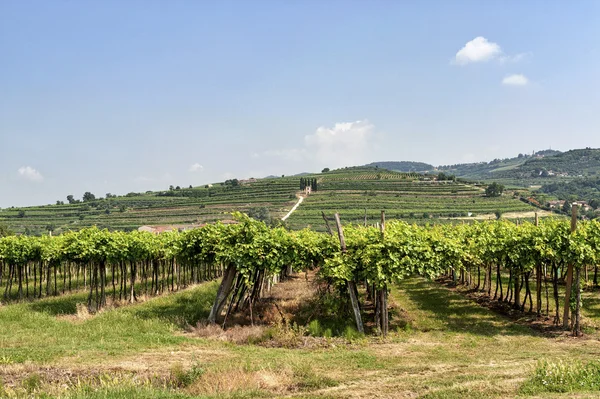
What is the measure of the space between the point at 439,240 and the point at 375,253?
2735 mm

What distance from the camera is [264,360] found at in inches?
395

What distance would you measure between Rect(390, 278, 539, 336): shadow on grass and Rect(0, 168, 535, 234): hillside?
4890cm

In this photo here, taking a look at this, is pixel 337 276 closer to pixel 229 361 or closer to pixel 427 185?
pixel 229 361

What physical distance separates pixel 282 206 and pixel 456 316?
3144 inches

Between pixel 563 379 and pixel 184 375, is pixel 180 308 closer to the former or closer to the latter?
pixel 184 375

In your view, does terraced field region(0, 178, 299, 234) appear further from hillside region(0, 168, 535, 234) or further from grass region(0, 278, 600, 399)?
grass region(0, 278, 600, 399)

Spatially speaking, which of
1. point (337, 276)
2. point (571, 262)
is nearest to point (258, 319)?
point (337, 276)

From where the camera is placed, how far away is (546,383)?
7.58m

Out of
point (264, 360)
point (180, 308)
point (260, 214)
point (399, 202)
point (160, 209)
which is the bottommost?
point (180, 308)

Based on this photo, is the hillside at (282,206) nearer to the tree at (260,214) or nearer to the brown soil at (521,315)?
the tree at (260,214)

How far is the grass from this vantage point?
7879mm

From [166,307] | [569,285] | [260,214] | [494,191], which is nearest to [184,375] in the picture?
[166,307]

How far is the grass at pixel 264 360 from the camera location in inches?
310

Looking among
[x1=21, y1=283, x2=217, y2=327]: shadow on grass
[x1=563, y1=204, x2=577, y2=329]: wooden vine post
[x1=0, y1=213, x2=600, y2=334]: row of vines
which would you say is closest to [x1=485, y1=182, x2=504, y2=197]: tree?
[x1=0, y1=213, x2=600, y2=334]: row of vines
